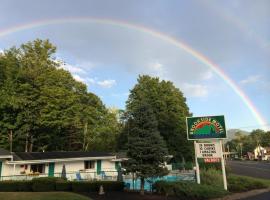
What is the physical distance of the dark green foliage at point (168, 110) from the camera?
1996 inches

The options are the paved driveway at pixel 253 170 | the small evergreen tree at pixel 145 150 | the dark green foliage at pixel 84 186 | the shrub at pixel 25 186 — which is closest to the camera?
the small evergreen tree at pixel 145 150

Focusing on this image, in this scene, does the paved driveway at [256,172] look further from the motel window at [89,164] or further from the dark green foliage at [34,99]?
the dark green foliage at [34,99]

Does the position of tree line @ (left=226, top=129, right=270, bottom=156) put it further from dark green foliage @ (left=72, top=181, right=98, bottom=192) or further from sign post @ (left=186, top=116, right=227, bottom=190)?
dark green foliage @ (left=72, top=181, right=98, bottom=192)

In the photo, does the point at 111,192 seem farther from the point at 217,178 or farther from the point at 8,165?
the point at 8,165

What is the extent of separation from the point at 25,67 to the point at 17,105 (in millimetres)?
7163

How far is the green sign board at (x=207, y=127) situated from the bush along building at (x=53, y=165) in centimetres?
728

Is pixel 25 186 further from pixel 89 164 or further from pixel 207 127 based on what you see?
pixel 89 164

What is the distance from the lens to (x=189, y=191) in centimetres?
1669

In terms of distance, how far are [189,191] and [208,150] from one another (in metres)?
4.81

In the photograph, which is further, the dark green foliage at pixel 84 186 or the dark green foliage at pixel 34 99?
the dark green foliage at pixel 34 99

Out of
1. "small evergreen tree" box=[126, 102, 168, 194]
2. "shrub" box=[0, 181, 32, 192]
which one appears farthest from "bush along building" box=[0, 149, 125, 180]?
"small evergreen tree" box=[126, 102, 168, 194]

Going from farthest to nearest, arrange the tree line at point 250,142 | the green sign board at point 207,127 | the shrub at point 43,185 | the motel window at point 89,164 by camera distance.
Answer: the tree line at point 250,142, the motel window at point 89,164, the green sign board at point 207,127, the shrub at point 43,185

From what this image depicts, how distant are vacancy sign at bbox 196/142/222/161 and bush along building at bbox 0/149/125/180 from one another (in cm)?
724

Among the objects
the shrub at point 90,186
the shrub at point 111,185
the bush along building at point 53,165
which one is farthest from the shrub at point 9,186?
the shrub at point 111,185
